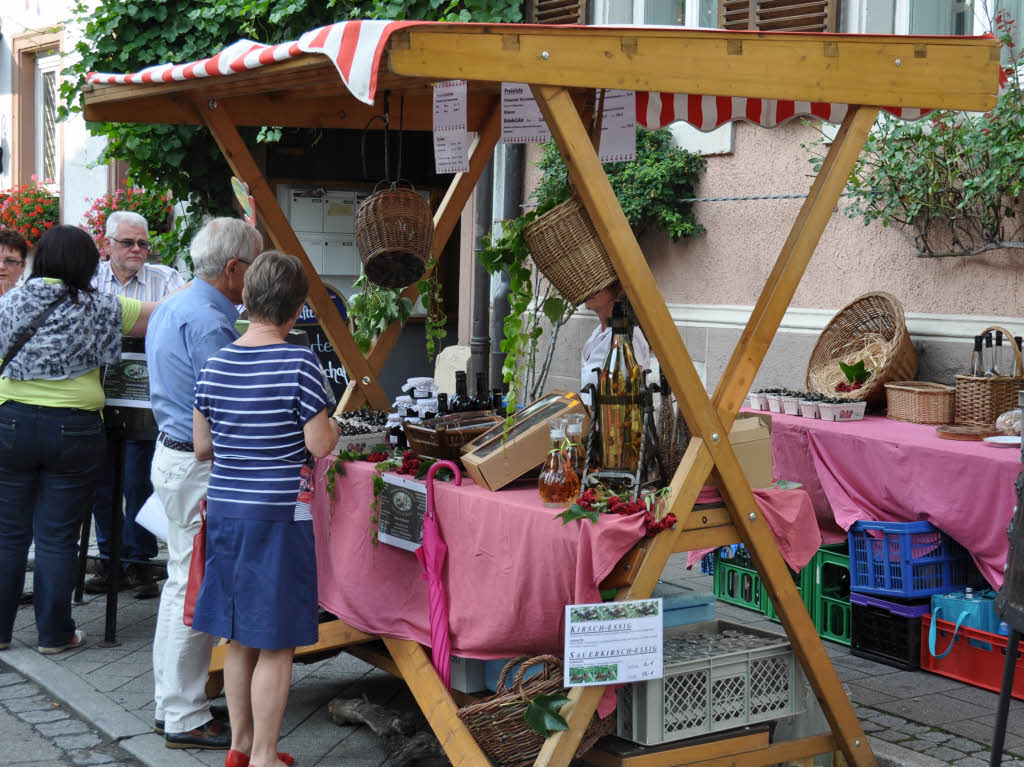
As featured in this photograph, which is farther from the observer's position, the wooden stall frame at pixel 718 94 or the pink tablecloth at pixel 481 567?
the pink tablecloth at pixel 481 567

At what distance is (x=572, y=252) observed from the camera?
377cm

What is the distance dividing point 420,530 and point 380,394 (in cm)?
151

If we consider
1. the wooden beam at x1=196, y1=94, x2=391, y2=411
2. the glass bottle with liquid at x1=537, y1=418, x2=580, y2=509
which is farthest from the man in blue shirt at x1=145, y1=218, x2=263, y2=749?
the glass bottle with liquid at x1=537, y1=418, x2=580, y2=509

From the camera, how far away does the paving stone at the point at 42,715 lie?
196 inches

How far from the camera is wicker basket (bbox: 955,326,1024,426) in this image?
18.1 ft

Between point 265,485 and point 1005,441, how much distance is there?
9.48ft

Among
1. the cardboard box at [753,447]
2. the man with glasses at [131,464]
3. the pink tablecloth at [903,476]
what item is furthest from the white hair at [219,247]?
the pink tablecloth at [903,476]

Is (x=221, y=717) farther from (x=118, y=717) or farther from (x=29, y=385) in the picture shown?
(x=29, y=385)

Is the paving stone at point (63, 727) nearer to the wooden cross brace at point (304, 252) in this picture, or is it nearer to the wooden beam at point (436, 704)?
the wooden beam at point (436, 704)

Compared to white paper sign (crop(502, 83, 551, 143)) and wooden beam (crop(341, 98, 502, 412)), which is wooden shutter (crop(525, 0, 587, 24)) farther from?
white paper sign (crop(502, 83, 551, 143))

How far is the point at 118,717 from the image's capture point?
16.1 ft

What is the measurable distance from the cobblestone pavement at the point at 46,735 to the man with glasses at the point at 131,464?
4.54 feet

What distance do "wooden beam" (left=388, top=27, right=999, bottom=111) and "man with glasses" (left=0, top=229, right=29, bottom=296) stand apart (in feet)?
14.1

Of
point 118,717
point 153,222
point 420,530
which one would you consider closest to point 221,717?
point 118,717
